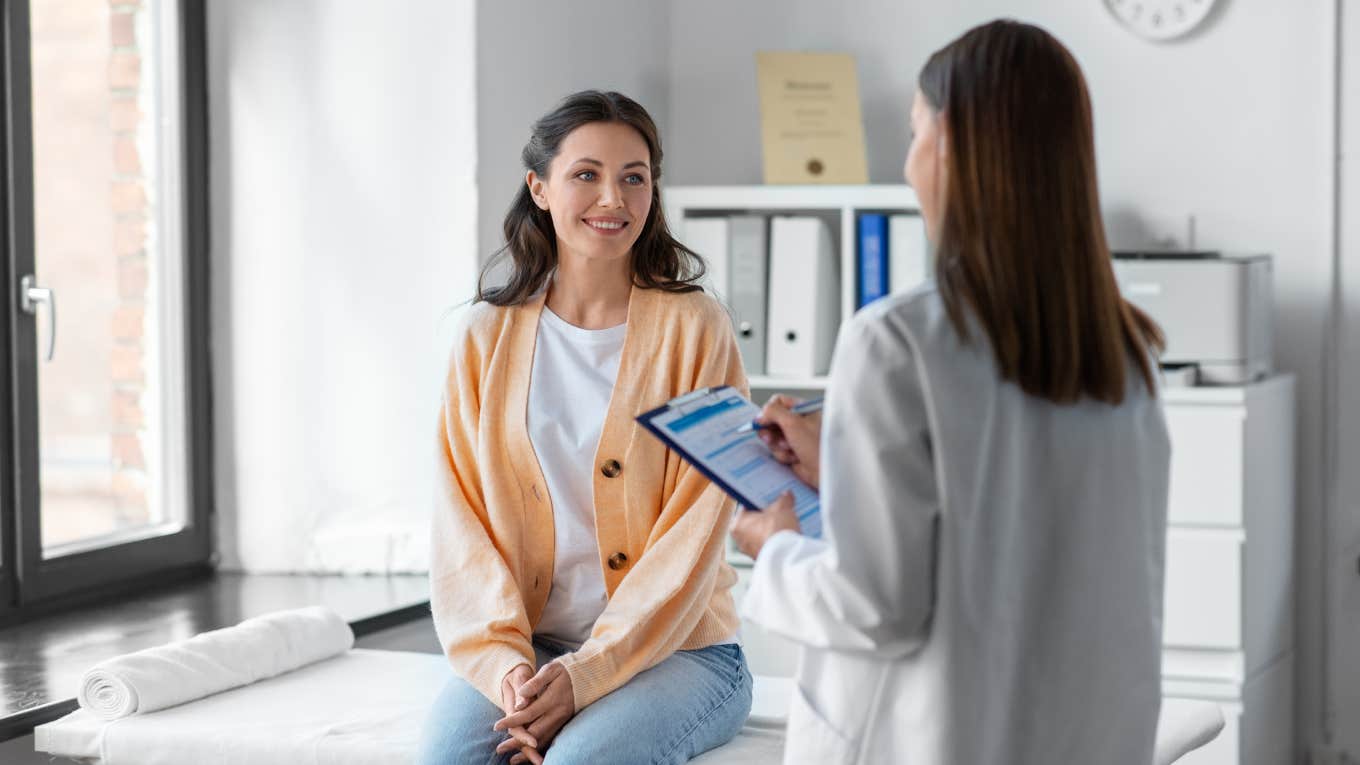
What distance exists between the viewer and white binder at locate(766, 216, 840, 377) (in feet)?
10.5

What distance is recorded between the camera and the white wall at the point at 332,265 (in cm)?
278

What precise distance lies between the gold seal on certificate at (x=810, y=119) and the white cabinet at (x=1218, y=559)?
34.5 inches

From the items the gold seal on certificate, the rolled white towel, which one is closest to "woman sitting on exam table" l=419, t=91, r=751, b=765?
the rolled white towel

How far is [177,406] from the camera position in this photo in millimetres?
2816

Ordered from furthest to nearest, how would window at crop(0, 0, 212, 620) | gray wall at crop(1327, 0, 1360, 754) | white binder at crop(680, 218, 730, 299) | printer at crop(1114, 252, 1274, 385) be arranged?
white binder at crop(680, 218, 730, 299) < gray wall at crop(1327, 0, 1360, 754) < printer at crop(1114, 252, 1274, 385) < window at crop(0, 0, 212, 620)

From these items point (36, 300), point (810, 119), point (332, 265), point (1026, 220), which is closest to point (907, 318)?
point (1026, 220)

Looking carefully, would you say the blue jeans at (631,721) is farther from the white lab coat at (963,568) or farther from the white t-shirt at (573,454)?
the white lab coat at (963,568)

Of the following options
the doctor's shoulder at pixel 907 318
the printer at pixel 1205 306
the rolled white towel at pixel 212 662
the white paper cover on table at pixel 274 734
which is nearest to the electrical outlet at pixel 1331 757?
the printer at pixel 1205 306

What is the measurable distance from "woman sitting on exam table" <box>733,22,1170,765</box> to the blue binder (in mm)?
1941

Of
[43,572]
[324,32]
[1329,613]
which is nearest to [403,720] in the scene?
[43,572]

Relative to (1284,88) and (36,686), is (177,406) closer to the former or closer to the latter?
(36,686)

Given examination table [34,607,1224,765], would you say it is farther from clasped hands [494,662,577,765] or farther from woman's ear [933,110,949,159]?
woman's ear [933,110,949,159]

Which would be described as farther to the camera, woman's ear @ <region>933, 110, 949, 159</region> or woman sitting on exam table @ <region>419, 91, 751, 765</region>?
woman sitting on exam table @ <region>419, 91, 751, 765</region>

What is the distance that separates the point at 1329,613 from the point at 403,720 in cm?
210
